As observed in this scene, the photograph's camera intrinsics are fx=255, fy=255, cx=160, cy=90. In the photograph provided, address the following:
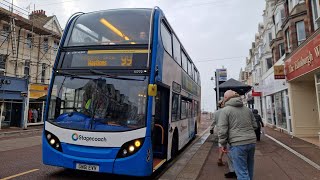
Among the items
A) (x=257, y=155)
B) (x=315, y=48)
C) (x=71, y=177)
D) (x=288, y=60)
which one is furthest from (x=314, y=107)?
(x=71, y=177)

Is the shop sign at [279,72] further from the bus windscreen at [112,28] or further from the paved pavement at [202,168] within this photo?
the bus windscreen at [112,28]

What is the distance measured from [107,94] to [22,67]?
21874mm

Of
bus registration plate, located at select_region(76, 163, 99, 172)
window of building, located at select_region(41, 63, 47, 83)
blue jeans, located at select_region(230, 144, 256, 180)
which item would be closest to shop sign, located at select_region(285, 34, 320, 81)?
blue jeans, located at select_region(230, 144, 256, 180)

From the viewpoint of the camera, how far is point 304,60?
12.3 meters

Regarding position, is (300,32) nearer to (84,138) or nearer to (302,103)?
(302,103)

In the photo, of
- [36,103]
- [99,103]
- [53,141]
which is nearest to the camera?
[99,103]

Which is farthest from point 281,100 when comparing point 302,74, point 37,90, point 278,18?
point 37,90

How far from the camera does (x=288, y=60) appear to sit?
51.8 feet

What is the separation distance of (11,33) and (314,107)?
23967mm

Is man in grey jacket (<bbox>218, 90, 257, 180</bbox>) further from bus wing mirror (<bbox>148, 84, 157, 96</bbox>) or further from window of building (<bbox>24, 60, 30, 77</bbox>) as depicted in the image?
window of building (<bbox>24, 60, 30, 77</bbox>)

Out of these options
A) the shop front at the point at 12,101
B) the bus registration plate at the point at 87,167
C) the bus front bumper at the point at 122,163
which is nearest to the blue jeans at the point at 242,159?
the bus front bumper at the point at 122,163

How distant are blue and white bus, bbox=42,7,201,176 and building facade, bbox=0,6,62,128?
18.7m

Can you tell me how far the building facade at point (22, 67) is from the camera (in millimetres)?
21875

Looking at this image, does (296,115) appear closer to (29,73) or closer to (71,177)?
(71,177)
